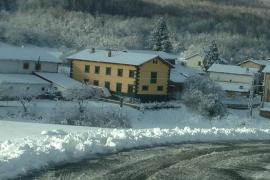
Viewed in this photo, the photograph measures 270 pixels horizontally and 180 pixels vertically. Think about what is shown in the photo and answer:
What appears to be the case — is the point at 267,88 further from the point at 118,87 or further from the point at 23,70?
the point at 23,70

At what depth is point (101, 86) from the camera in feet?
186

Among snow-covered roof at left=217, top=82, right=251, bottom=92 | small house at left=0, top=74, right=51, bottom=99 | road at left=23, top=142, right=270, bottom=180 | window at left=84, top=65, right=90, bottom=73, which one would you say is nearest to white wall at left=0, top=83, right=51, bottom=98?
small house at left=0, top=74, right=51, bottom=99

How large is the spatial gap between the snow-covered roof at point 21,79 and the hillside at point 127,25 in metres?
50.8

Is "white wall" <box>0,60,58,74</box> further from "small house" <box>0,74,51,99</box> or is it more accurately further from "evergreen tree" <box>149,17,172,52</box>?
"evergreen tree" <box>149,17,172,52</box>

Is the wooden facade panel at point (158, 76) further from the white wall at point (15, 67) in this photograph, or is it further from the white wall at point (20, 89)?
the white wall at point (15, 67)

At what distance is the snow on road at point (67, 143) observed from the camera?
1309cm

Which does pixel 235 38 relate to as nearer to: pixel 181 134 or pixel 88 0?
pixel 88 0

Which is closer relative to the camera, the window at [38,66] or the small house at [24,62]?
the small house at [24,62]

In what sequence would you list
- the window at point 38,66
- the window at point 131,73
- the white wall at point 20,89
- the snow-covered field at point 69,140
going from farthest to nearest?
the window at point 38,66 < the window at point 131,73 < the white wall at point 20,89 < the snow-covered field at point 69,140

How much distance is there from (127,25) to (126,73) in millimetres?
79921

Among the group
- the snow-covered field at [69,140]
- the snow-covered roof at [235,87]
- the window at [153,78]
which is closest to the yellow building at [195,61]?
the snow-covered roof at [235,87]

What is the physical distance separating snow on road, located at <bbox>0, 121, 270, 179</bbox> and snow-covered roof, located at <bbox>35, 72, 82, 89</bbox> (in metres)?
30.8

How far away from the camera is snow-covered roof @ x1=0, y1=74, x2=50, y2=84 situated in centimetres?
4975

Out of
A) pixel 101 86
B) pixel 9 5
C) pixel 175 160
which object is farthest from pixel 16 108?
pixel 9 5
